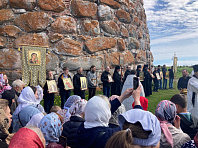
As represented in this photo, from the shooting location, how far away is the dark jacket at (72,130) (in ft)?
8.96

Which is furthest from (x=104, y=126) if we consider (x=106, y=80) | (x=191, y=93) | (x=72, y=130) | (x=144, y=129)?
(x=106, y=80)

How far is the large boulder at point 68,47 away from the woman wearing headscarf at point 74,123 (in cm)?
711

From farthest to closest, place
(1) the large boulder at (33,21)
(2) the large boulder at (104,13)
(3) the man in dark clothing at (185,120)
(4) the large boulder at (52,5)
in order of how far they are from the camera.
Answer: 1. (2) the large boulder at (104,13)
2. (4) the large boulder at (52,5)
3. (1) the large boulder at (33,21)
4. (3) the man in dark clothing at (185,120)

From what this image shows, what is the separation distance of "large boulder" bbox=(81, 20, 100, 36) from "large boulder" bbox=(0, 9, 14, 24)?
3428 millimetres

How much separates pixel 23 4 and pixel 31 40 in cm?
170

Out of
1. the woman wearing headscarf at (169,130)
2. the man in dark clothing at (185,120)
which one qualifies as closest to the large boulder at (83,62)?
the man in dark clothing at (185,120)

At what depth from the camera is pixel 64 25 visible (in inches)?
388

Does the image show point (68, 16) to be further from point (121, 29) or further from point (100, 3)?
point (121, 29)

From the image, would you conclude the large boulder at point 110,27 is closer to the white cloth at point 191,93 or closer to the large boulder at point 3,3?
the large boulder at point 3,3

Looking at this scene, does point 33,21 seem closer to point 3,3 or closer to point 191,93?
point 3,3

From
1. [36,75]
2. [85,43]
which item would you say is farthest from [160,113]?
[85,43]

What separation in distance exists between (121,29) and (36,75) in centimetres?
635

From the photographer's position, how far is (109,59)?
1135cm

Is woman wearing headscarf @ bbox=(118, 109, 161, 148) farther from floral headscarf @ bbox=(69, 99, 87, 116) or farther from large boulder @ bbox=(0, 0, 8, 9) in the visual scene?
large boulder @ bbox=(0, 0, 8, 9)
